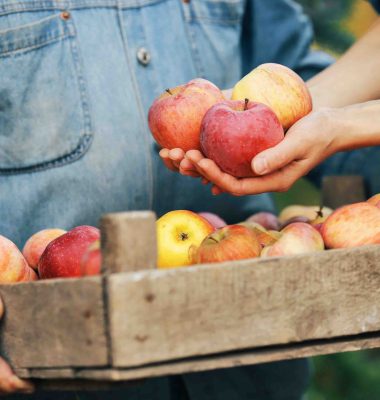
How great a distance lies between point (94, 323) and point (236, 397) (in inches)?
51.0

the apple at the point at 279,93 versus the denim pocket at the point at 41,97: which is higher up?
the apple at the point at 279,93

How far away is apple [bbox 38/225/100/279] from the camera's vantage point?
1.59 m

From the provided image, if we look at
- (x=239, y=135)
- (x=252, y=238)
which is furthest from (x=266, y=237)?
(x=239, y=135)

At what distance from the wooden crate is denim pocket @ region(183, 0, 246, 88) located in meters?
1.16

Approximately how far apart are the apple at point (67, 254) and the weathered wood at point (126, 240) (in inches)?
11.8

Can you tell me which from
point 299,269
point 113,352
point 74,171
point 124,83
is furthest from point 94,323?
point 124,83

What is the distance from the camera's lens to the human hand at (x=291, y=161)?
1680 mm

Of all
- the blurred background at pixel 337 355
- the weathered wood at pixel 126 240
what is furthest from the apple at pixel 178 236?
the blurred background at pixel 337 355

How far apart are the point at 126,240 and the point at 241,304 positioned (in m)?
0.21

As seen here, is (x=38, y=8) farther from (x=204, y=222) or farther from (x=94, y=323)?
(x=94, y=323)

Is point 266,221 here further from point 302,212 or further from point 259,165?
point 259,165

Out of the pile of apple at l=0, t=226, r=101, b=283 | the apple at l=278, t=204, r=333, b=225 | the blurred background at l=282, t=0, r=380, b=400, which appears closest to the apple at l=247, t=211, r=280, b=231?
the apple at l=278, t=204, r=333, b=225

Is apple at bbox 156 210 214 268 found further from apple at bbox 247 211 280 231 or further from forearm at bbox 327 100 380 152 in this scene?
apple at bbox 247 211 280 231

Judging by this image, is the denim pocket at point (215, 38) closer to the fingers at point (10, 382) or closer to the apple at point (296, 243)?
the apple at point (296, 243)
